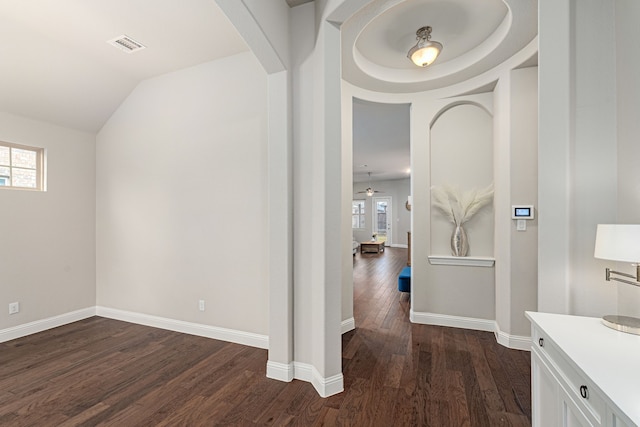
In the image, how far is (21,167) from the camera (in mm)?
3434

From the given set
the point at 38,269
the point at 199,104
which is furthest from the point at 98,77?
the point at 38,269

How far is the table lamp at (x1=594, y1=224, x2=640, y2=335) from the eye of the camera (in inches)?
45.6

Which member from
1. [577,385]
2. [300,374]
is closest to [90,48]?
[300,374]

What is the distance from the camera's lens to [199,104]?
11.0ft

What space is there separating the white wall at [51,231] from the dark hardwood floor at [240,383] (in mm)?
470

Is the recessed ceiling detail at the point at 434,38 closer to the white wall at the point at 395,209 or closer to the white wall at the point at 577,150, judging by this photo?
the white wall at the point at 577,150

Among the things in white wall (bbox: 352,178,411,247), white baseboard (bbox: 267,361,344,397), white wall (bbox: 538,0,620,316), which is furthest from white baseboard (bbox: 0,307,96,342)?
white wall (bbox: 352,178,411,247)

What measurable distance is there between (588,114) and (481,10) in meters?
1.42

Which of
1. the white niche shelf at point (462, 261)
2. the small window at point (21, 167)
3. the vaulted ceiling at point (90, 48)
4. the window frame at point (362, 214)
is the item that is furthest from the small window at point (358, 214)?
the small window at point (21, 167)

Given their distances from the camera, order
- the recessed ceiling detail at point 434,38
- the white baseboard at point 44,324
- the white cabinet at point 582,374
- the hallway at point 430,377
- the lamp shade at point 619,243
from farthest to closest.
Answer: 1. the white baseboard at point 44,324
2. the recessed ceiling detail at point 434,38
3. the hallway at point 430,377
4. the lamp shade at point 619,243
5. the white cabinet at point 582,374

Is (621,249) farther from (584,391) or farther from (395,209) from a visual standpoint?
(395,209)

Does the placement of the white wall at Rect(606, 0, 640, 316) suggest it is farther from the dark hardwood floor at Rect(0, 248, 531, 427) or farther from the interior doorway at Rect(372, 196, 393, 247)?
the interior doorway at Rect(372, 196, 393, 247)

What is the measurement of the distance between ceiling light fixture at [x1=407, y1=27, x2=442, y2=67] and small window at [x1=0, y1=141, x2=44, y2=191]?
14.6 ft

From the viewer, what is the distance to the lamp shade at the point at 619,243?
116 centimetres
